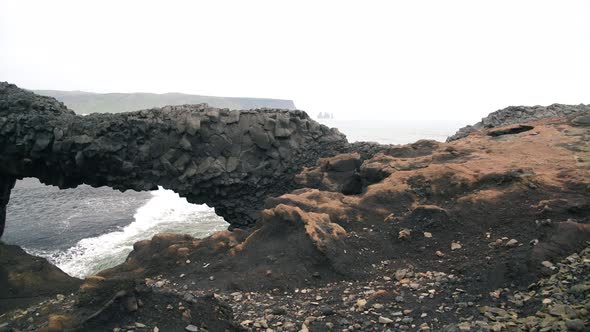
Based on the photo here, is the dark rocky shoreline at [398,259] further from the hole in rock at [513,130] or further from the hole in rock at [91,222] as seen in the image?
the hole in rock at [91,222]

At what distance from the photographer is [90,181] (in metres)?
21.6

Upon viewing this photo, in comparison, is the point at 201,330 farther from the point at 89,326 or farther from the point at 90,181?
the point at 90,181

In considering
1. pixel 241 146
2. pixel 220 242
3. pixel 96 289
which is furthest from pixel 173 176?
pixel 96 289

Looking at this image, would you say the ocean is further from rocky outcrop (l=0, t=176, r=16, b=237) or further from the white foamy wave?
rocky outcrop (l=0, t=176, r=16, b=237)

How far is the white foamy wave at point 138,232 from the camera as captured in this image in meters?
24.9

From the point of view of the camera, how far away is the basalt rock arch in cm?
1977

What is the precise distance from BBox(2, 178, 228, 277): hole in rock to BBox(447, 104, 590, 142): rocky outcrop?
2212 cm

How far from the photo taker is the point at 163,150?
2053 cm

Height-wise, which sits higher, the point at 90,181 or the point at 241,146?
the point at 241,146

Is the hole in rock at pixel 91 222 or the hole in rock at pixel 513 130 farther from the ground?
the hole in rock at pixel 513 130

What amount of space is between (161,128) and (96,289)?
1458 cm

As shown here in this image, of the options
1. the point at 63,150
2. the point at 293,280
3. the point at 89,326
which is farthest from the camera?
the point at 63,150

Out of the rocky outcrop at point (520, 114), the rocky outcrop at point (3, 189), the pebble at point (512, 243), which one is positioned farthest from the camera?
the rocky outcrop at point (520, 114)

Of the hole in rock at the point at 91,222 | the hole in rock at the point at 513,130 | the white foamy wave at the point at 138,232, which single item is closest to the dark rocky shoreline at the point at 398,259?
the hole in rock at the point at 513,130
